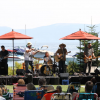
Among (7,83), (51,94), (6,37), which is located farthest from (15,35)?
(51,94)

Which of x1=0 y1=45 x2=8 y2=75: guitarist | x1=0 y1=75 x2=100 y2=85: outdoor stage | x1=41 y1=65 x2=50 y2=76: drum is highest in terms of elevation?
x1=0 y1=45 x2=8 y2=75: guitarist

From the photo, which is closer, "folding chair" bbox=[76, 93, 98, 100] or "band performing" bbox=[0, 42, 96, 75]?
"folding chair" bbox=[76, 93, 98, 100]

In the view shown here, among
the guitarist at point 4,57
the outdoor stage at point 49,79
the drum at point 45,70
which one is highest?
the guitarist at point 4,57

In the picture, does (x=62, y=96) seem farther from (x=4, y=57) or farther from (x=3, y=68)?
(x=3, y=68)

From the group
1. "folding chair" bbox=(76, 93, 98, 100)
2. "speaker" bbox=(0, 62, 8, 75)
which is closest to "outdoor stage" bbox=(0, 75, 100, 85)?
"speaker" bbox=(0, 62, 8, 75)

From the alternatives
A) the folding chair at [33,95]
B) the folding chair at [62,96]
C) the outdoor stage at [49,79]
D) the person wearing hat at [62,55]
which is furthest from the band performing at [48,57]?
the folding chair at [62,96]

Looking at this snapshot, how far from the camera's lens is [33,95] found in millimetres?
6078

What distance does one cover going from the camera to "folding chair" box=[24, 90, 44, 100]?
6.05 m

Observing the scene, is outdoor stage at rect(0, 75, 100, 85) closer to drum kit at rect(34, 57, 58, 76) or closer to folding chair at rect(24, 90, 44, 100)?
drum kit at rect(34, 57, 58, 76)

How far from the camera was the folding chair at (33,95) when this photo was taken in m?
6.05

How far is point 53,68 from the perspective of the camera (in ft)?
43.8

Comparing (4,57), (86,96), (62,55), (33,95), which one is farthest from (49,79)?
(86,96)

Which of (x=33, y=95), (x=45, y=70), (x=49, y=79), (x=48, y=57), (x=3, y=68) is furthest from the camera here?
(x=3, y=68)

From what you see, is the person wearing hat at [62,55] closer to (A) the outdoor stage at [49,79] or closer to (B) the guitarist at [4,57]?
(A) the outdoor stage at [49,79]
